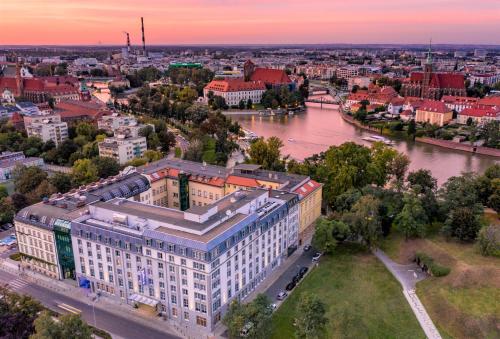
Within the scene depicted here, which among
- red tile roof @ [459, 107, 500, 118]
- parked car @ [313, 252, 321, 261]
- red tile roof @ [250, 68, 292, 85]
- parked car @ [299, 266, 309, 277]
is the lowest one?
parked car @ [313, 252, 321, 261]

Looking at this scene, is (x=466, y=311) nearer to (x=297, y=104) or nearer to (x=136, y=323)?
(x=136, y=323)

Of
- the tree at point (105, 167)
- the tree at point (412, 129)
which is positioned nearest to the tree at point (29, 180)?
the tree at point (105, 167)

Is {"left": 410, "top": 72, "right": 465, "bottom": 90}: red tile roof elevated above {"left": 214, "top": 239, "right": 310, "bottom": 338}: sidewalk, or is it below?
above

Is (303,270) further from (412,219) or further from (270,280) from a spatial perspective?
(412,219)

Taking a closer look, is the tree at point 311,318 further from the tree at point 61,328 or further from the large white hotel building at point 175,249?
the tree at point 61,328

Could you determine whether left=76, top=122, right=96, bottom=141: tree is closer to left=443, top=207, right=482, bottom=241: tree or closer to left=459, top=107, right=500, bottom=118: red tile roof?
left=443, top=207, right=482, bottom=241: tree

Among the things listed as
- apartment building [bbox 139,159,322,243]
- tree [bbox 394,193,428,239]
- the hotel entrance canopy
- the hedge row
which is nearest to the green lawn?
the hedge row
